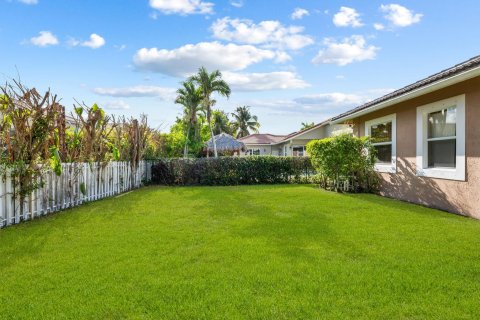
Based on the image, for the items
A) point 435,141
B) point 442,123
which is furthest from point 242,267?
point 435,141

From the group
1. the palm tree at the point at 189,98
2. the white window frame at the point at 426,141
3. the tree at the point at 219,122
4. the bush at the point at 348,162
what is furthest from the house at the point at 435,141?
the tree at the point at 219,122

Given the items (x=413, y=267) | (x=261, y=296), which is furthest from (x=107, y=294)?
(x=413, y=267)

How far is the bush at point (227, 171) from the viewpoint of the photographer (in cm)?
1669

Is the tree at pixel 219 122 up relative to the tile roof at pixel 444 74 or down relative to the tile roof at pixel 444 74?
up

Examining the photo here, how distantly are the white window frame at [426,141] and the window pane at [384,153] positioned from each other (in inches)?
84.2

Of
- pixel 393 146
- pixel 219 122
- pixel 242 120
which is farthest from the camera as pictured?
pixel 242 120

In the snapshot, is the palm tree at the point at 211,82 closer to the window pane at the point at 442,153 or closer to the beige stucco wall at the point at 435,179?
the beige stucco wall at the point at 435,179

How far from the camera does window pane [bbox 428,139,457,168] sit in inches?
341

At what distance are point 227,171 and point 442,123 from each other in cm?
990

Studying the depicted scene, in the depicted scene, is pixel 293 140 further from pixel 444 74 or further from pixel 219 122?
pixel 219 122

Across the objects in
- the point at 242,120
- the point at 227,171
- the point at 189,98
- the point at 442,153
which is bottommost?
the point at 227,171

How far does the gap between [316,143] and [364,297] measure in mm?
10446

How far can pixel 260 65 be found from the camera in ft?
57.1

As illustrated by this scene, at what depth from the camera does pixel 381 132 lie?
12.7 meters
